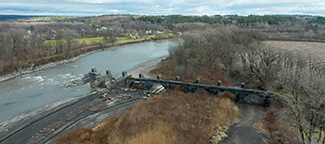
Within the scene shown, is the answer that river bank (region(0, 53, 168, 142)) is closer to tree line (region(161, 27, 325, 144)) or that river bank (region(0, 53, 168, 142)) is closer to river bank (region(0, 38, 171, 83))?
river bank (region(0, 38, 171, 83))

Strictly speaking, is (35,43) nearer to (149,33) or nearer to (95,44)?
(95,44)

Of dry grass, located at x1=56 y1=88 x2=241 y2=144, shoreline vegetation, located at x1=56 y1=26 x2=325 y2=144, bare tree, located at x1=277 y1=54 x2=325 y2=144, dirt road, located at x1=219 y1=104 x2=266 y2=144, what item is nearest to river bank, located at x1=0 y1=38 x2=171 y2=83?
dry grass, located at x1=56 y1=88 x2=241 y2=144

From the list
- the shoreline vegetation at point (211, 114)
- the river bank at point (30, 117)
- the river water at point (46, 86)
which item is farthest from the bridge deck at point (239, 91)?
the river water at point (46, 86)

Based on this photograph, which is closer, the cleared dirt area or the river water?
the river water

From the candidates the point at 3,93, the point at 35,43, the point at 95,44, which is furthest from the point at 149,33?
the point at 3,93

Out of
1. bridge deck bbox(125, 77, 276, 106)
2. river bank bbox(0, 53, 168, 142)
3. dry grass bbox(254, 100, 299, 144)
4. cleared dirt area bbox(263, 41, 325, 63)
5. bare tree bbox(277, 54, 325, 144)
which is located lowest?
river bank bbox(0, 53, 168, 142)

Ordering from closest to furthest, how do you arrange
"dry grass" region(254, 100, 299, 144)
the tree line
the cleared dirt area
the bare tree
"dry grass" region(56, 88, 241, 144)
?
the bare tree
"dry grass" region(56, 88, 241, 144)
"dry grass" region(254, 100, 299, 144)
the tree line
the cleared dirt area
